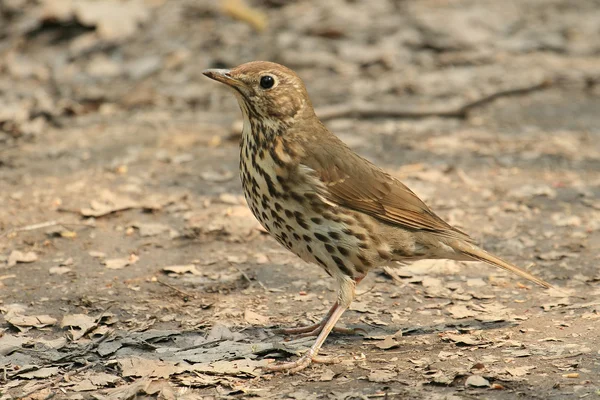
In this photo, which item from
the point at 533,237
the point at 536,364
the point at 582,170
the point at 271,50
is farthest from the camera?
the point at 271,50

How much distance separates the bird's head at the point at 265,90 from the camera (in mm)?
5090

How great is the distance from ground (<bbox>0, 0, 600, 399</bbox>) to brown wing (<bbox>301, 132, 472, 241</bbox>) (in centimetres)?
67

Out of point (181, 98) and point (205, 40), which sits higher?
point (205, 40)

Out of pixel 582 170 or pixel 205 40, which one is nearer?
pixel 582 170

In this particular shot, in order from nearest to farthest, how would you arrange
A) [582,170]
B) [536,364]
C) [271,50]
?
[536,364] < [582,170] < [271,50]

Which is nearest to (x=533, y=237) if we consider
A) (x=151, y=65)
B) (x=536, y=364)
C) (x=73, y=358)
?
(x=536, y=364)

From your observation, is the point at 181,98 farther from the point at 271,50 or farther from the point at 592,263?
the point at 592,263

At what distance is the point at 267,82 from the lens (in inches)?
201

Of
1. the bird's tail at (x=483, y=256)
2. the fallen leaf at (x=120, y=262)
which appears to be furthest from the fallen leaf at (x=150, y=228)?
the bird's tail at (x=483, y=256)

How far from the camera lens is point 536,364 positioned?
4.58 metres

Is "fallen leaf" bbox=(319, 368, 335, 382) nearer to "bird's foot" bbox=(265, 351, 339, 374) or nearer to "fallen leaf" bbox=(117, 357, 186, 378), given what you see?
"bird's foot" bbox=(265, 351, 339, 374)

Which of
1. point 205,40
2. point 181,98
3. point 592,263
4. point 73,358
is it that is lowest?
point 73,358

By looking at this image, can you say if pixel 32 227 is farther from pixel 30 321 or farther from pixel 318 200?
pixel 318 200

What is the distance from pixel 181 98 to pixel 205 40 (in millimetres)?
1402
